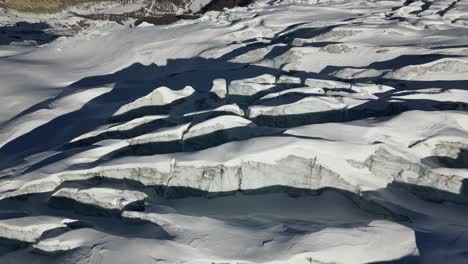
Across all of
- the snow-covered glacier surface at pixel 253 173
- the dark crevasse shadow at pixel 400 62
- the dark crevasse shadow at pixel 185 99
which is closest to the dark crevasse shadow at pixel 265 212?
the snow-covered glacier surface at pixel 253 173

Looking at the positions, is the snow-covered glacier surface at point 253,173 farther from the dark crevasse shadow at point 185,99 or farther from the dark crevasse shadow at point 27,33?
A: the dark crevasse shadow at point 27,33

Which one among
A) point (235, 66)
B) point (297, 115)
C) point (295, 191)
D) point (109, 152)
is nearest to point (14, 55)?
point (235, 66)

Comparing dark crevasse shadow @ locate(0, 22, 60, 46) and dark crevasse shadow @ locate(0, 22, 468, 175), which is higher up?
dark crevasse shadow @ locate(0, 22, 60, 46)

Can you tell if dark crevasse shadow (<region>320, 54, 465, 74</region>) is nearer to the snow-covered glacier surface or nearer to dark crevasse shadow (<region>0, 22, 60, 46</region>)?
the snow-covered glacier surface

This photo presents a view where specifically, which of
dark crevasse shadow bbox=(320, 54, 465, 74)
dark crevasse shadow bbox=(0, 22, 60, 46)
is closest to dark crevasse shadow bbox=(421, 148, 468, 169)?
dark crevasse shadow bbox=(320, 54, 465, 74)

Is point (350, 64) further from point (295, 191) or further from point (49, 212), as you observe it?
point (49, 212)

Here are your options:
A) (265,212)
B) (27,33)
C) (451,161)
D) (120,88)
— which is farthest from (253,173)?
(27,33)
